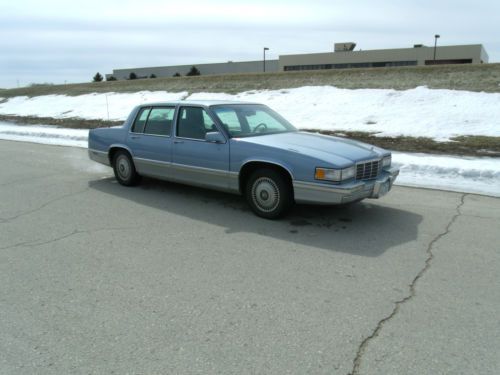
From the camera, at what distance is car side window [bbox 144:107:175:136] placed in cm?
662

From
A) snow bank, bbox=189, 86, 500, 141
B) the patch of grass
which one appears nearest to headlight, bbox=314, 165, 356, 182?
the patch of grass

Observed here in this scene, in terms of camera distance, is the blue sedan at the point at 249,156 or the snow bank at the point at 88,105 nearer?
the blue sedan at the point at 249,156

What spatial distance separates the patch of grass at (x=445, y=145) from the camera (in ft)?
31.0

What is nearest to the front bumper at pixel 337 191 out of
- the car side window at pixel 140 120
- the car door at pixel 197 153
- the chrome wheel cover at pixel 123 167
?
the car door at pixel 197 153

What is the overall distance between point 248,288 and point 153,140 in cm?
376

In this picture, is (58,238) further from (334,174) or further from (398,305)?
(398,305)

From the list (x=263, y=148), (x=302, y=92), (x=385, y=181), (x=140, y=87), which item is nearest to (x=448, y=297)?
(x=385, y=181)

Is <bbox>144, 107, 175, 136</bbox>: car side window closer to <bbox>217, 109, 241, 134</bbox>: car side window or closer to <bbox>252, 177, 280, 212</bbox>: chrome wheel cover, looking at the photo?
<bbox>217, 109, 241, 134</bbox>: car side window

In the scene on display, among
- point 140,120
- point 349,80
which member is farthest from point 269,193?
point 349,80

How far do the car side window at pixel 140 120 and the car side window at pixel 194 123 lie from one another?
86cm

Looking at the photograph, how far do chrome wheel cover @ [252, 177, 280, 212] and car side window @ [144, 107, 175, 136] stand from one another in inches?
72.2

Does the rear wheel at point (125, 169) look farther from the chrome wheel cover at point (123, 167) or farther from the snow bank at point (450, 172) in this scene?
the snow bank at point (450, 172)

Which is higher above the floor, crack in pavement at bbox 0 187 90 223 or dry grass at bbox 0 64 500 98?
dry grass at bbox 0 64 500 98

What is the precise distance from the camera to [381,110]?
15516 millimetres
